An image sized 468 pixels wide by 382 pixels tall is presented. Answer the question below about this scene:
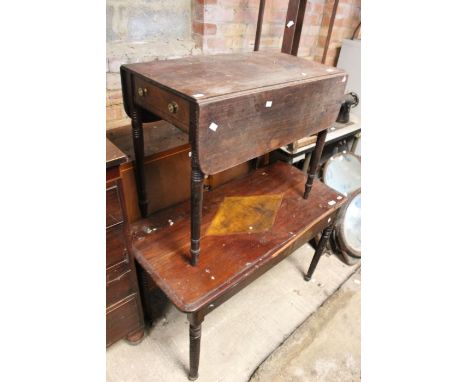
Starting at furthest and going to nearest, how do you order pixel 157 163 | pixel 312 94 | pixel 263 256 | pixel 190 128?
pixel 157 163, pixel 263 256, pixel 312 94, pixel 190 128

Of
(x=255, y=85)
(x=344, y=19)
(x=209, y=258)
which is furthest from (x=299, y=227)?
(x=344, y=19)

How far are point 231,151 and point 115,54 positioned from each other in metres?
0.85

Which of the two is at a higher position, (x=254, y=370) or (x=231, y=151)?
(x=231, y=151)

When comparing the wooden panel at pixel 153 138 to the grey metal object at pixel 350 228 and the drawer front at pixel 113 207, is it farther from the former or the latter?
the grey metal object at pixel 350 228

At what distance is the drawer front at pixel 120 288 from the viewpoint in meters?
1.08

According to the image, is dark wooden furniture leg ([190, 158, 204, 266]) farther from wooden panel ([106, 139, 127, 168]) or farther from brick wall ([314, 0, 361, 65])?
brick wall ([314, 0, 361, 65])

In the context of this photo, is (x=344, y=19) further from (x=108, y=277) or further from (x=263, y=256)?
(x=108, y=277)

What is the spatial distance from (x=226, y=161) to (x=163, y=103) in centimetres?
23

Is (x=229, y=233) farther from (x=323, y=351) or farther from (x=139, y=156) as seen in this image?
(x=323, y=351)

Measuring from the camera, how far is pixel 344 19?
2.22 metres

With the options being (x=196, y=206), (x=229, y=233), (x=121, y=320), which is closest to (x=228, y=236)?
(x=229, y=233)

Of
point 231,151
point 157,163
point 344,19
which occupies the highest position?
point 344,19

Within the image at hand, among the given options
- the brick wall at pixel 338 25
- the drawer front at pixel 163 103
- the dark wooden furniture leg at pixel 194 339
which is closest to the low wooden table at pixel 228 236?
the dark wooden furniture leg at pixel 194 339

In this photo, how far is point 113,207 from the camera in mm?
900
